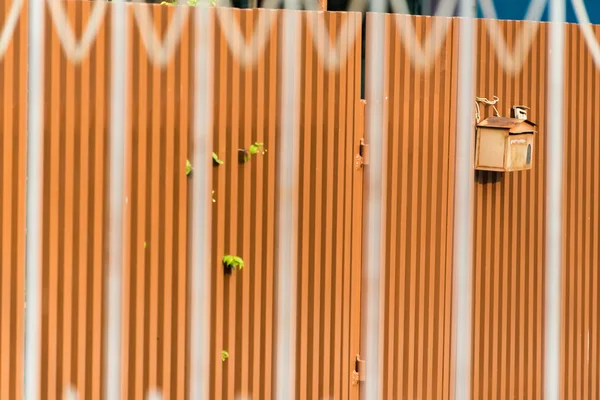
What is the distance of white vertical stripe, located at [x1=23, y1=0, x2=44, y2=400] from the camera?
12.3 ft

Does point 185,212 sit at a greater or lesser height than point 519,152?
lesser

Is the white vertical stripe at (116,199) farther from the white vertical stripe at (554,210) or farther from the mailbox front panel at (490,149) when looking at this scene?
the white vertical stripe at (554,210)

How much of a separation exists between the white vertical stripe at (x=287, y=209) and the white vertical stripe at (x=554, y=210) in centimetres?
136

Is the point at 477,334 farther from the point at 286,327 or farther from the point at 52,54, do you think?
the point at 52,54

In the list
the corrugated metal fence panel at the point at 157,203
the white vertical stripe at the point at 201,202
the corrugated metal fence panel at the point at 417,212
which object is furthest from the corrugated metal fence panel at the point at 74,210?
the corrugated metal fence panel at the point at 417,212

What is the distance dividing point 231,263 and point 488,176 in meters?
1.33

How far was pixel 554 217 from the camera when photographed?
4863 mm

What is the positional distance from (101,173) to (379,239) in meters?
1.26

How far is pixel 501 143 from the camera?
4.52m

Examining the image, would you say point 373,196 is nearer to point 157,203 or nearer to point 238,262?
point 238,262

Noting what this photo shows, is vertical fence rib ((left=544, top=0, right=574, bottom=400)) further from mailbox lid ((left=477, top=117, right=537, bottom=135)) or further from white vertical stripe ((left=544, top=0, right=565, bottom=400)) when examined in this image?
mailbox lid ((left=477, top=117, right=537, bottom=135))

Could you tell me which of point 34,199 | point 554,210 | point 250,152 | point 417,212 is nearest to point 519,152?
point 554,210

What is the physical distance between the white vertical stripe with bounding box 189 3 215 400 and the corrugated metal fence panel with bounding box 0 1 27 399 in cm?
67

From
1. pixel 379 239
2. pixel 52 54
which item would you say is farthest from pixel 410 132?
pixel 52 54
